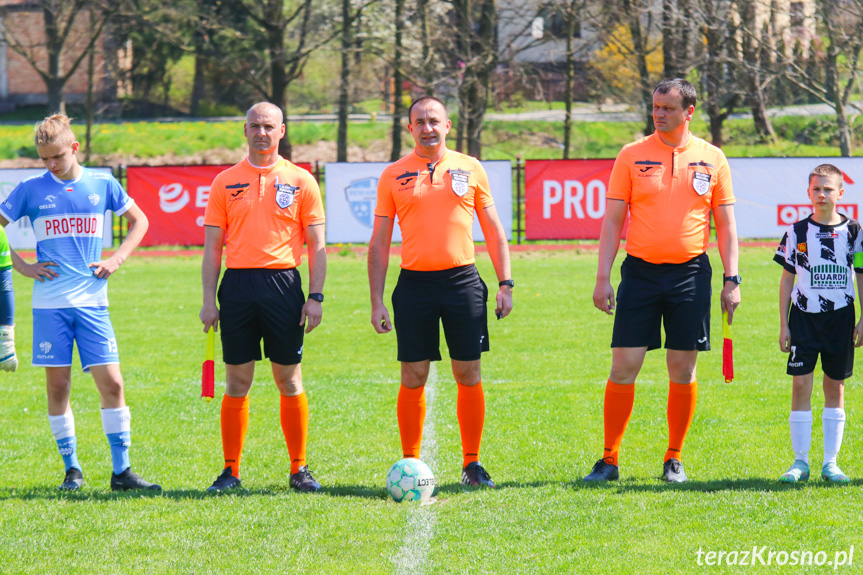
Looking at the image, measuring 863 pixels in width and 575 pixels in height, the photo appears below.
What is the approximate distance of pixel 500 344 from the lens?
408 inches

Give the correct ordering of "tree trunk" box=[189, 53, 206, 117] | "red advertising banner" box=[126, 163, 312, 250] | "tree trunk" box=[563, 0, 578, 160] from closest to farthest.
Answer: "red advertising banner" box=[126, 163, 312, 250]
"tree trunk" box=[563, 0, 578, 160]
"tree trunk" box=[189, 53, 206, 117]

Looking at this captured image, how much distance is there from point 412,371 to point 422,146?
130 cm

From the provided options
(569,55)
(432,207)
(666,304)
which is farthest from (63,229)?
(569,55)

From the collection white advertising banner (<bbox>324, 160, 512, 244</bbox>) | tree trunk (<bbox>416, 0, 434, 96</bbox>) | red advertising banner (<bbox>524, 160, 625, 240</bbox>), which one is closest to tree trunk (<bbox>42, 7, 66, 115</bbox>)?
tree trunk (<bbox>416, 0, 434, 96</bbox>)

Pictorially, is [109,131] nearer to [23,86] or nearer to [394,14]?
[23,86]

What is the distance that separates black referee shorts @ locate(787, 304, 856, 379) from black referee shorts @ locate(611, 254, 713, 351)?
0.53m

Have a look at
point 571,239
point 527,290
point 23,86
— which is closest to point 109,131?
point 23,86

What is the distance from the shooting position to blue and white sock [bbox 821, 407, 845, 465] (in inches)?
206

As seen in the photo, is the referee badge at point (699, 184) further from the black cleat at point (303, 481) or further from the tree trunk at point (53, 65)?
the tree trunk at point (53, 65)

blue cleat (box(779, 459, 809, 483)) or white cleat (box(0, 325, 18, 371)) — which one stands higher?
white cleat (box(0, 325, 18, 371))

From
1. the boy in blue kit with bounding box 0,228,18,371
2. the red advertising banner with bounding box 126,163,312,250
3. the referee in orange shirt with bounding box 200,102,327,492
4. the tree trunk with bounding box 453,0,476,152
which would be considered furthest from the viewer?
the tree trunk with bounding box 453,0,476,152

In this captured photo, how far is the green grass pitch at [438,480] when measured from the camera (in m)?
4.18

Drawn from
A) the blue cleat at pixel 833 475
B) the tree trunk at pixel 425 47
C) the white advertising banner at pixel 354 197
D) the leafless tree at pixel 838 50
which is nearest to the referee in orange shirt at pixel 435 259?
the blue cleat at pixel 833 475

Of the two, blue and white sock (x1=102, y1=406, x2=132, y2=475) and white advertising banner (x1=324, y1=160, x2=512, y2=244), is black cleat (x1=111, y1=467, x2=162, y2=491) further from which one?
white advertising banner (x1=324, y1=160, x2=512, y2=244)
